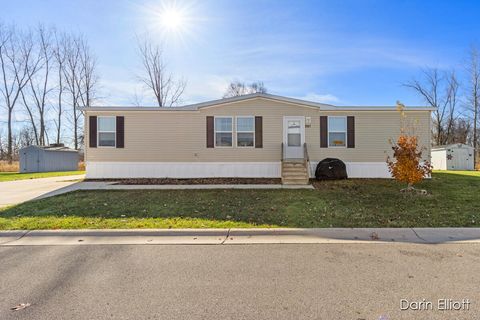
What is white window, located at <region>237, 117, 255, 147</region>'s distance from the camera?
13.1 m

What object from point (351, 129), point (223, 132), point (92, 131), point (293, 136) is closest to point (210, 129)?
point (223, 132)

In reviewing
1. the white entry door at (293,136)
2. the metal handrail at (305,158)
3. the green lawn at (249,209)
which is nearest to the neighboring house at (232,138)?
the white entry door at (293,136)

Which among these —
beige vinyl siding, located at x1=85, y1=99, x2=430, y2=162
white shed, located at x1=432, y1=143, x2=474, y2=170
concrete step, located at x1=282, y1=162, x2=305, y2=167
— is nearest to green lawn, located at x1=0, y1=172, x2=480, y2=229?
concrete step, located at x1=282, y1=162, x2=305, y2=167

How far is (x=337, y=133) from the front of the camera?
13180mm

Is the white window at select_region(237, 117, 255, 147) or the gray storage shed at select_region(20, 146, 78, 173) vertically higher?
the white window at select_region(237, 117, 255, 147)

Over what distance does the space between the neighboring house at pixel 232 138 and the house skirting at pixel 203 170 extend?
0.05m

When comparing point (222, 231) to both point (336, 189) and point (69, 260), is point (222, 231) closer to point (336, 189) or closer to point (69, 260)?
point (69, 260)

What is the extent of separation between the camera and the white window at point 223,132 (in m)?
13.1

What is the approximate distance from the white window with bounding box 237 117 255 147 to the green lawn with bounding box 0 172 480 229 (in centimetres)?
425

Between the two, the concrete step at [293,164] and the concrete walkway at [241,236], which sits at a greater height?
the concrete step at [293,164]

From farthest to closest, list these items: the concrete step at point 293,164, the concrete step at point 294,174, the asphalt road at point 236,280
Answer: the concrete step at point 293,164
the concrete step at point 294,174
the asphalt road at point 236,280

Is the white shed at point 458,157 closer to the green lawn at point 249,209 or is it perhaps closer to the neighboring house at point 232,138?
the neighboring house at point 232,138

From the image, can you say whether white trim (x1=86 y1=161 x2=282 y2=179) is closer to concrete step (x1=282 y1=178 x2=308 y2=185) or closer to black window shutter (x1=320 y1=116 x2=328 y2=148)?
concrete step (x1=282 y1=178 x2=308 y2=185)

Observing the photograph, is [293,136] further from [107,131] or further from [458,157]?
[458,157]
